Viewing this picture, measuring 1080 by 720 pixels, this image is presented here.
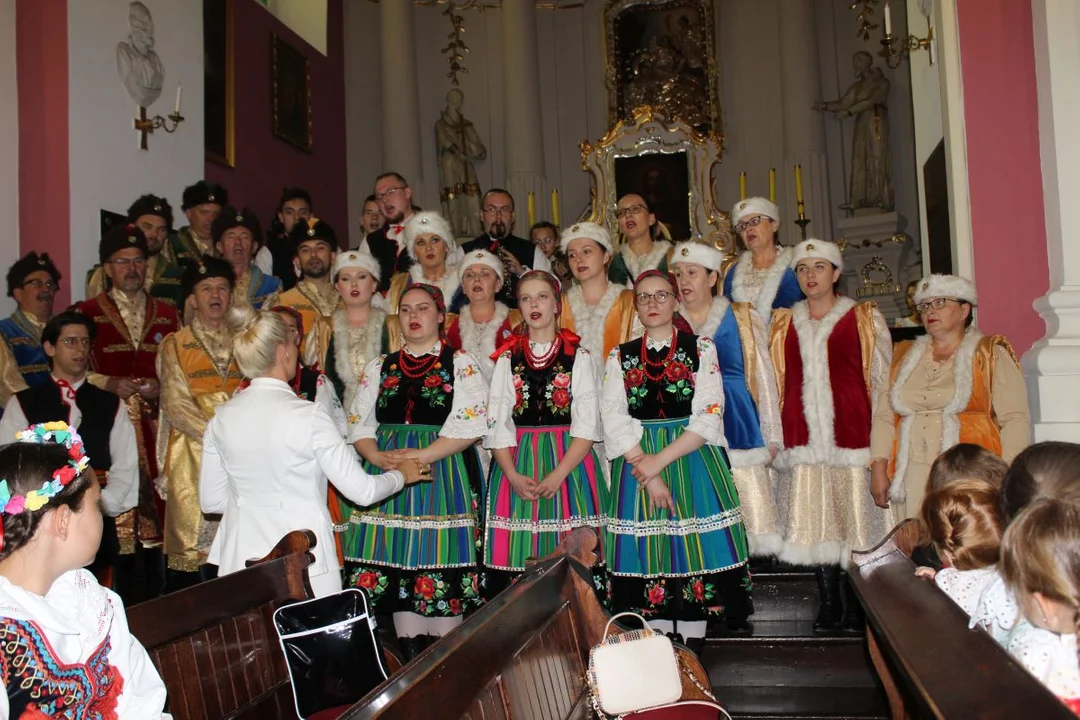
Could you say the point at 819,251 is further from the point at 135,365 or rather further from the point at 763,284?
the point at 135,365

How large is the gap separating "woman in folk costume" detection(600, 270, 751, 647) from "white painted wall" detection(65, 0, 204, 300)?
392 centimetres

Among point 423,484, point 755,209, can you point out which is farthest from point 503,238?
point 423,484

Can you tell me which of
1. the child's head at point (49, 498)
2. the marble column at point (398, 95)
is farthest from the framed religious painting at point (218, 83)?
the child's head at point (49, 498)

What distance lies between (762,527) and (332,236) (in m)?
3.07

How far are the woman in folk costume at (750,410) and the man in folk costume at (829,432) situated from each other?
10 cm

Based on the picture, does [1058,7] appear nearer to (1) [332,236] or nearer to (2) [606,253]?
(2) [606,253]

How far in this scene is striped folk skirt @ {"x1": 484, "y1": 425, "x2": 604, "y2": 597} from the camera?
3969mm

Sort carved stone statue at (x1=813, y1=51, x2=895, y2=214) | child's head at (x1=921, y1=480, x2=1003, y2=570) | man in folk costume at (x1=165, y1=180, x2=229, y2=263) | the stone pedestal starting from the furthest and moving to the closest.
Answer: carved stone statue at (x1=813, y1=51, x2=895, y2=214) < the stone pedestal < man in folk costume at (x1=165, y1=180, x2=229, y2=263) < child's head at (x1=921, y1=480, x2=1003, y2=570)

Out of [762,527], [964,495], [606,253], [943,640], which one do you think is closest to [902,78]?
[606,253]

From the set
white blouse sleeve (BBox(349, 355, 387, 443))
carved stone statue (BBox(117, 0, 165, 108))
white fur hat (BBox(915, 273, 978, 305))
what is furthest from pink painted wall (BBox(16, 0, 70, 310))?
white fur hat (BBox(915, 273, 978, 305))

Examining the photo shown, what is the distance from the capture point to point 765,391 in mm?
4406

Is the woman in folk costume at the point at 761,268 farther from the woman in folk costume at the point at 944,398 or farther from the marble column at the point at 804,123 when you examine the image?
the marble column at the point at 804,123

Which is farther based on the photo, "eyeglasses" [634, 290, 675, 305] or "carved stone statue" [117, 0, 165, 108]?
"carved stone statue" [117, 0, 165, 108]

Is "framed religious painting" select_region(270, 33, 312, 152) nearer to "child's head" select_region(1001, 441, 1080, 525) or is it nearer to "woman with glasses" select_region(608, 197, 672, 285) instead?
"woman with glasses" select_region(608, 197, 672, 285)
